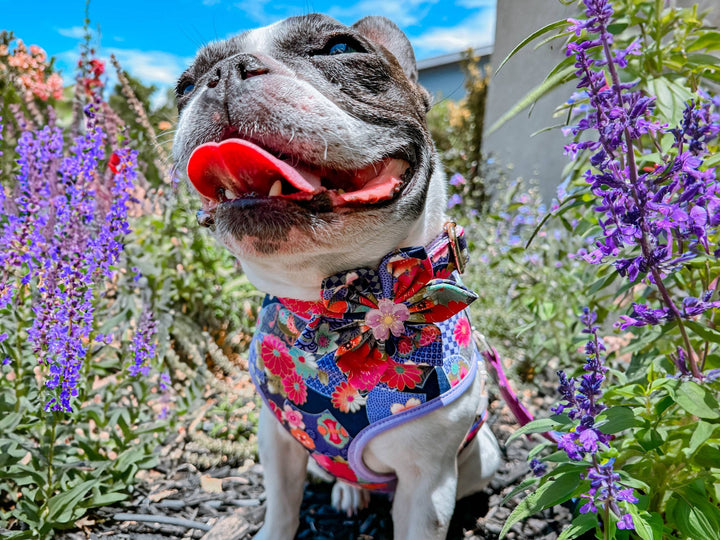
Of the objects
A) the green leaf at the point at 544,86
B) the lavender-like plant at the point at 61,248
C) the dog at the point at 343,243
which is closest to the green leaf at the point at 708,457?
the dog at the point at 343,243

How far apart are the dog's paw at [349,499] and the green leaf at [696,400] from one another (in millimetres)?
1435

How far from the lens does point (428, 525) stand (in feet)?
5.35

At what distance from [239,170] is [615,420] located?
1129 millimetres

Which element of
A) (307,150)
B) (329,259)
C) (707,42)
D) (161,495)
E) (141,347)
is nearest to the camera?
(307,150)

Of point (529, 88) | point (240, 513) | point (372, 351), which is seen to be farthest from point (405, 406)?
point (529, 88)

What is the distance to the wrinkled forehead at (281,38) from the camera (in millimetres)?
1634

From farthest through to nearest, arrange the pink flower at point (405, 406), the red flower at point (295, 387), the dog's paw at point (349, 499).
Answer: the dog's paw at point (349, 499) < the red flower at point (295, 387) < the pink flower at point (405, 406)

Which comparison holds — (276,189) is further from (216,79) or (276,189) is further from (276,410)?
(276,410)

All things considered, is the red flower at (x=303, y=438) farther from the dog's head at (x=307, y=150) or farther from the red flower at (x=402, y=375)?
the dog's head at (x=307, y=150)

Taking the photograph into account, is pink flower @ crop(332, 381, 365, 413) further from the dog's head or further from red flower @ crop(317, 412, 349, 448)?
the dog's head

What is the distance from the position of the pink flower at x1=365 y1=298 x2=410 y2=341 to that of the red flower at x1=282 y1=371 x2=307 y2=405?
1.10 feet

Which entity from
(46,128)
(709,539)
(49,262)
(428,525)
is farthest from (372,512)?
(46,128)

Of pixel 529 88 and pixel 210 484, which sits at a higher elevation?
pixel 529 88

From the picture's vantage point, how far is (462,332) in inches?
69.8
